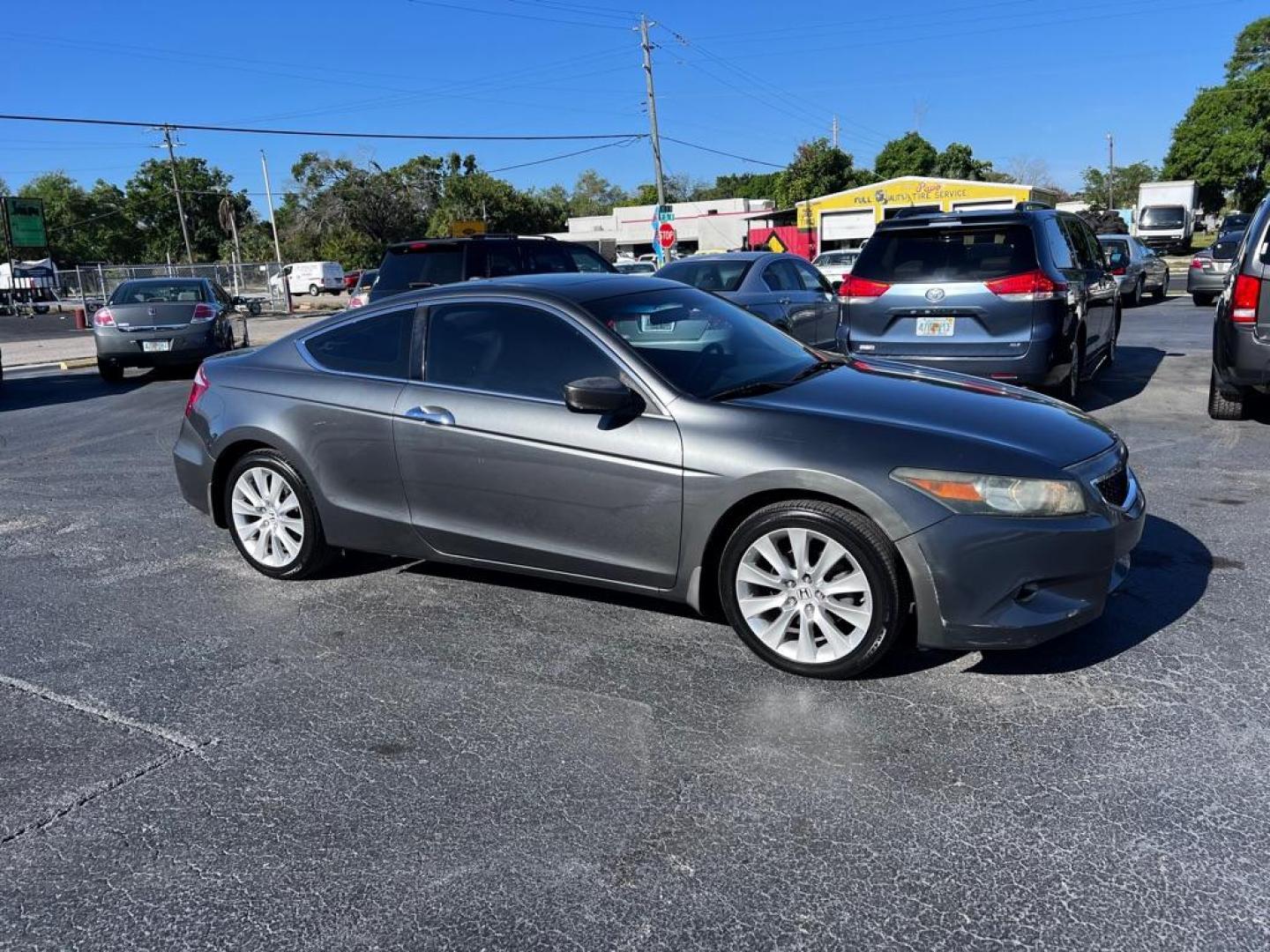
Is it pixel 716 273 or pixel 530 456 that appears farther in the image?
pixel 716 273

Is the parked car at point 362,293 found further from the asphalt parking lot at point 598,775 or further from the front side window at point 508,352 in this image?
the asphalt parking lot at point 598,775

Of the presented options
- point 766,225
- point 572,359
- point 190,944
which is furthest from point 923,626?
point 766,225

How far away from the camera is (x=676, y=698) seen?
3.90 m

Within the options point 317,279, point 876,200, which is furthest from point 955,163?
point 317,279

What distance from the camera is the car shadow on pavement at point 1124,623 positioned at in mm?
4082

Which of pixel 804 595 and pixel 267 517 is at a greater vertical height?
pixel 267 517

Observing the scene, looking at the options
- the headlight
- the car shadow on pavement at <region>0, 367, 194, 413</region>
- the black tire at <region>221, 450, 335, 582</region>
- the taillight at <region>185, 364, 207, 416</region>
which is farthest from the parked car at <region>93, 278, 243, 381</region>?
the headlight

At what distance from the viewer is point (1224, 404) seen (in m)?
8.54

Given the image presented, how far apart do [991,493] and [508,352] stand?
7.26 ft

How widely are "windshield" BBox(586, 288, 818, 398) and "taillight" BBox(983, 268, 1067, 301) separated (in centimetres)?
356

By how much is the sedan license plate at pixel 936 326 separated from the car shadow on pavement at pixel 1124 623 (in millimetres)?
3302

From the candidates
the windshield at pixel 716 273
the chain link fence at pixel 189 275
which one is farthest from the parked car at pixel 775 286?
the chain link fence at pixel 189 275

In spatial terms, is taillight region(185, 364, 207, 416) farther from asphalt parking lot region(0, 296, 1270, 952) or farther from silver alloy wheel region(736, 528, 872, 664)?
silver alloy wheel region(736, 528, 872, 664)

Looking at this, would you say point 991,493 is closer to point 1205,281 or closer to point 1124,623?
point 1124,623
